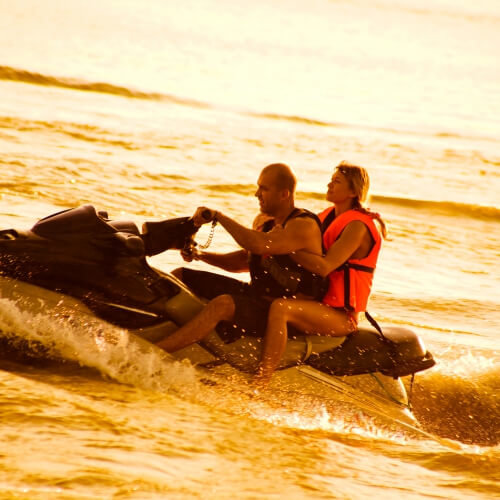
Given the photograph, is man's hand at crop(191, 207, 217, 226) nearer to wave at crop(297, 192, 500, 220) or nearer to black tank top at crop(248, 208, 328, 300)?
black tank top at crop(248, 208, 328, 300)

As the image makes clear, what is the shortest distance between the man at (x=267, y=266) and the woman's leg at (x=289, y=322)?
6 cm

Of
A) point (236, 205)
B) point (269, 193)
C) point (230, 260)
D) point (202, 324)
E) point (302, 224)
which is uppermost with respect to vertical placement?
point (269, 193)

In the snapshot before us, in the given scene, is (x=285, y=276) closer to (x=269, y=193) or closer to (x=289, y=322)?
(x=289, y=322)

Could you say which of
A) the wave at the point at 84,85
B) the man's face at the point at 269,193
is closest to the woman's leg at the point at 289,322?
the man's face at the point at 269,193

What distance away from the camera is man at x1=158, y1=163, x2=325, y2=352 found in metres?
5.07

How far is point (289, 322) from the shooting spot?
5.28 metres

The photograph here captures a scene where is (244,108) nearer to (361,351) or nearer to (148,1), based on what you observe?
(361,351)

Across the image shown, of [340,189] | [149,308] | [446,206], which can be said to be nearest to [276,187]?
[340,189]

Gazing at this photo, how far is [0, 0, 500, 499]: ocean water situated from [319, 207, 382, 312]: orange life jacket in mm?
624

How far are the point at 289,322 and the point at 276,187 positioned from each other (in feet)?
2.41

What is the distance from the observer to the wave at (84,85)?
2138 cm

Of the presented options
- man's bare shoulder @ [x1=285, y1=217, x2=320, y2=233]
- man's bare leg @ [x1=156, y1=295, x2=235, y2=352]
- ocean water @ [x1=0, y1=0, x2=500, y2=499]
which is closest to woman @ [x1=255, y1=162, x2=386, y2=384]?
man's bare shoulder @ [x1=285, y1=217, x2=320, y2=233]

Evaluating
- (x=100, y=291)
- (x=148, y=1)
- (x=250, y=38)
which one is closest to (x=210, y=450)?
(x=100, y=291)

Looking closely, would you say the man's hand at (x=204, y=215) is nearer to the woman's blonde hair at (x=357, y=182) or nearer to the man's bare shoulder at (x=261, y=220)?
the man's bare shoulder at (x=261, y=220)
